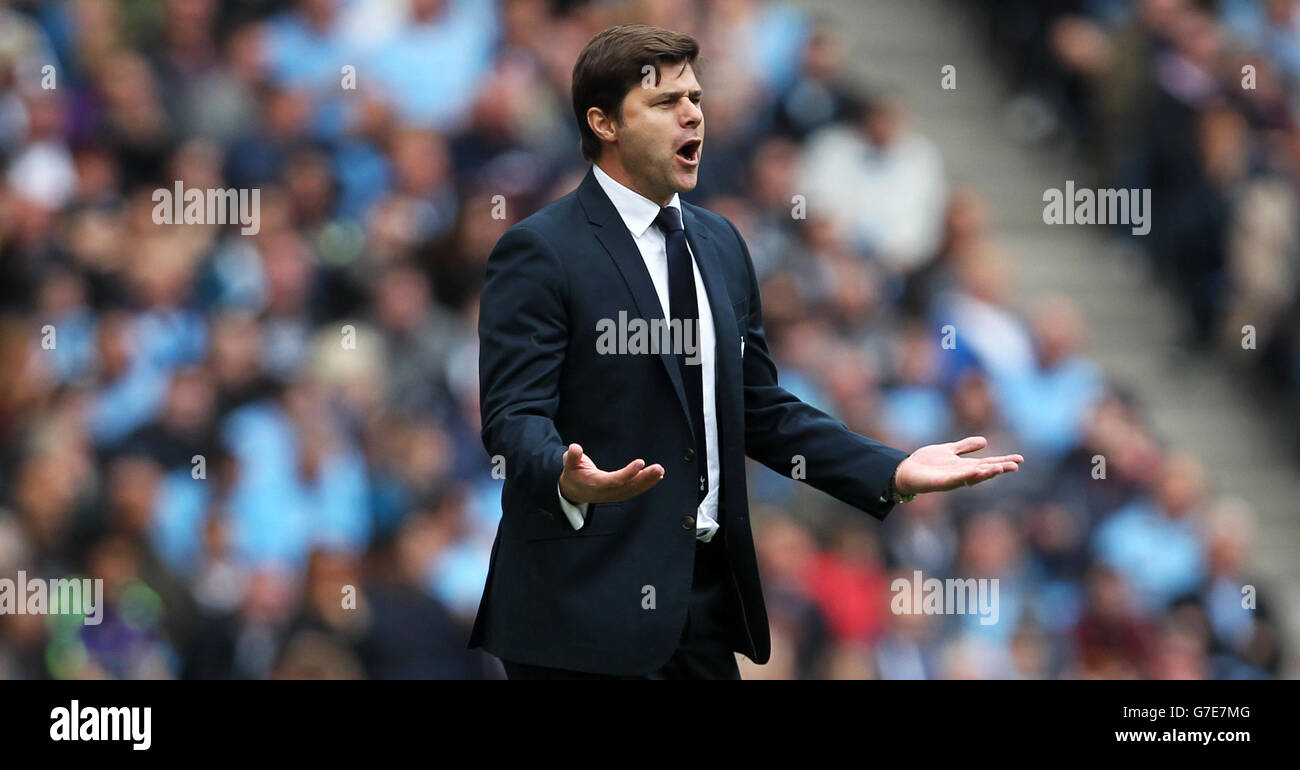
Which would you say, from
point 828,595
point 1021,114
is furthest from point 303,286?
point 1021,114

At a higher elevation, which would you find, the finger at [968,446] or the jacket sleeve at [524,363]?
the jacket sleeve at [524,363]

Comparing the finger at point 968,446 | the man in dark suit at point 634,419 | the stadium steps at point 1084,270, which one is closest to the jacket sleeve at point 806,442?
the man in dark suit at point 634,419

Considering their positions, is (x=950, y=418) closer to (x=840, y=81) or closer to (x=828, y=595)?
(x=828, y=595)

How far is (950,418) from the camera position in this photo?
8.54m

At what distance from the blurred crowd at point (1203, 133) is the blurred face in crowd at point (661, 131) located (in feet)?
21.1

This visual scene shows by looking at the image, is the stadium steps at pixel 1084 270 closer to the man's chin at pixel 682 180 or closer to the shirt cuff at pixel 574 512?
the man's chin at pixel 682 180

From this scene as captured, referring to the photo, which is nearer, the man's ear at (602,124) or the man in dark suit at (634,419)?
the man in dark suit at (634,419)

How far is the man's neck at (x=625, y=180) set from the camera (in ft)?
13.0

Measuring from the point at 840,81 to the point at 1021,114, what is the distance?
5.42 feet

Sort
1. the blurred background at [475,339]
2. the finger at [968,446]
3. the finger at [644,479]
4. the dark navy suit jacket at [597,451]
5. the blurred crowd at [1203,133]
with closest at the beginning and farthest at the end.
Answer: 1. the finger at [644,479]
2. the dark navy suit jacket at [597,451]
3. the finger at [968,446]
4. the blurred background at [475,339]
5. the blurred crowd at [1203,133]

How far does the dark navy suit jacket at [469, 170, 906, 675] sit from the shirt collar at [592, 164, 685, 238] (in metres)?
0.02

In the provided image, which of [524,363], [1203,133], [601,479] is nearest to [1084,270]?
[1203,133]

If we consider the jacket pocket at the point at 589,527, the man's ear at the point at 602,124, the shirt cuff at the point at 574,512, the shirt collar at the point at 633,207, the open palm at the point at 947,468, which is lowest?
the jacket pocket at the point at 589,527

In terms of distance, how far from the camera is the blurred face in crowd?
3.88m
